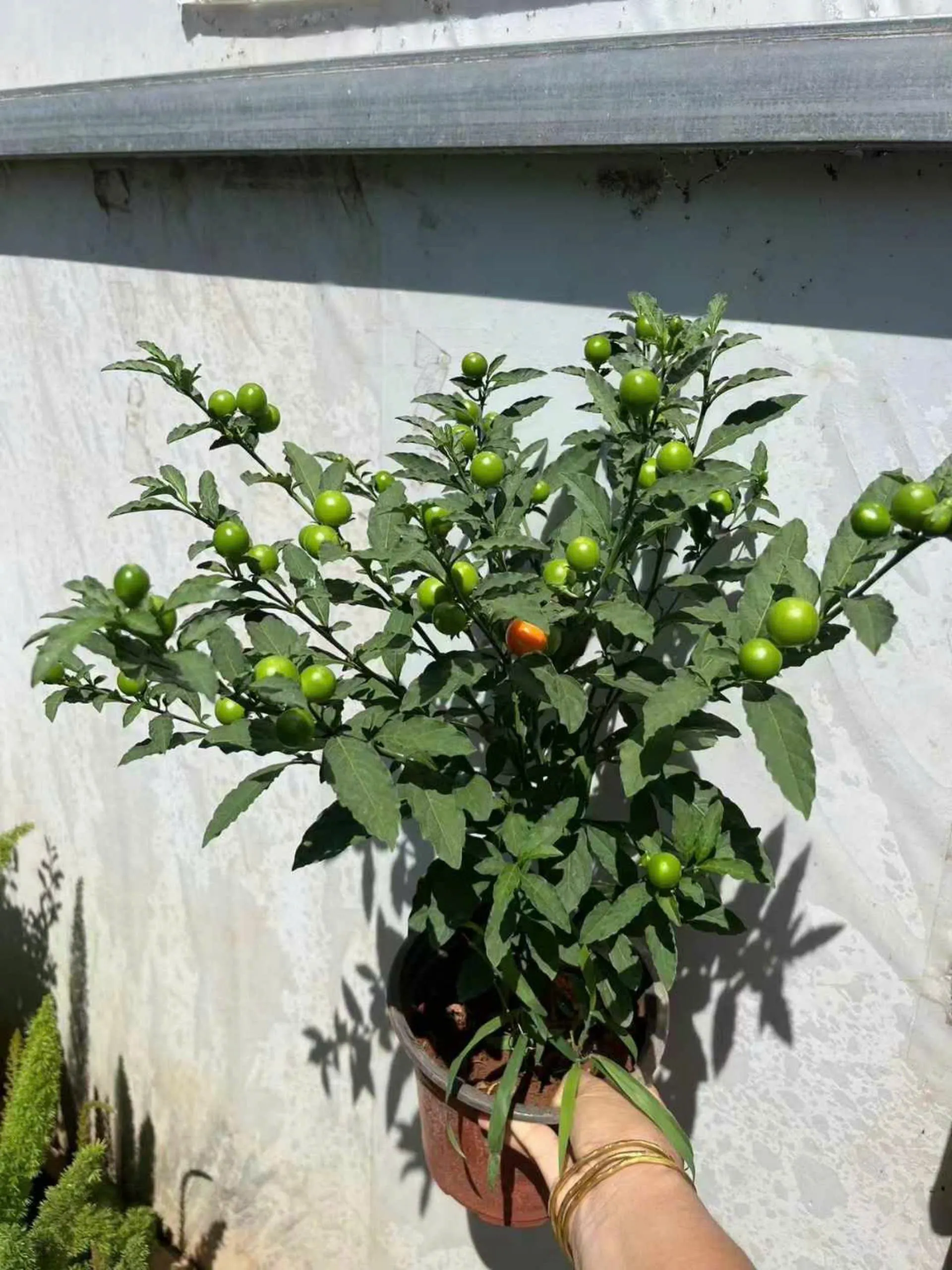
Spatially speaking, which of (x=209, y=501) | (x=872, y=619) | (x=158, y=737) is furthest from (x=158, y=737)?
(x=872, y=619)

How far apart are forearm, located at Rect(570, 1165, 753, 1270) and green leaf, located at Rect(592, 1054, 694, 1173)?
0.06 m

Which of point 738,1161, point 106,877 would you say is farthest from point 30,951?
point 738,1161

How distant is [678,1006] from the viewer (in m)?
1.21

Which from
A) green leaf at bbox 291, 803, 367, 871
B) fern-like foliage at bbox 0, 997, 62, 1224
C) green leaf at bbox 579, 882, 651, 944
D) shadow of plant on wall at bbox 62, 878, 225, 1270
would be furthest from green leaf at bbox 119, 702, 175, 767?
shadow of plant on wall at bbox 62, 878, 225, 1270

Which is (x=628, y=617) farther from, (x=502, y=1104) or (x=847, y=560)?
(x=502, y=1104)

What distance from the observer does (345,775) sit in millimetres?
646

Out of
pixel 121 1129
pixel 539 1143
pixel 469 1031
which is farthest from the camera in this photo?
pixel 121 1129

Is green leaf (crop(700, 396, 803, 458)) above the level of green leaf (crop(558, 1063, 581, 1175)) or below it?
above

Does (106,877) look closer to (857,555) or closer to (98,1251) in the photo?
(98,1251)

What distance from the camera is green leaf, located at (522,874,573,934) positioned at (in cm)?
78

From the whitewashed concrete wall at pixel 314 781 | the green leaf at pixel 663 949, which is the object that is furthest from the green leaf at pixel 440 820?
the whitewashed concrete wall at pixel 314 781

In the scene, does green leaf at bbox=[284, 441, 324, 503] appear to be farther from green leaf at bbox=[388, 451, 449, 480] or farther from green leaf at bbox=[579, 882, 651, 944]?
green leaf at bbox=[579, 882, 651, 944]

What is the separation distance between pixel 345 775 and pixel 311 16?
104cm

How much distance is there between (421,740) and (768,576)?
0.27 meters
